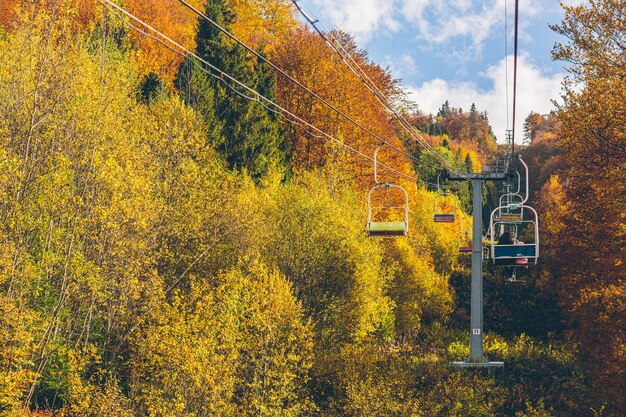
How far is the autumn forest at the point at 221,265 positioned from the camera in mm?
22078

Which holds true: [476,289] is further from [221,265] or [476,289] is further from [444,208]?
[444,208]

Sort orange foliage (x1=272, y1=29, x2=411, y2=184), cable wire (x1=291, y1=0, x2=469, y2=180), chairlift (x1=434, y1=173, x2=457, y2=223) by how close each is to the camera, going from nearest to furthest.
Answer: cable wire (x1=291, y1=0, x2=469, y2=180) → chairlift (x1=434, y1=173, x2=457, y2=223) → orange foliage (x1=272, y1=29, x2=411, y2=184)

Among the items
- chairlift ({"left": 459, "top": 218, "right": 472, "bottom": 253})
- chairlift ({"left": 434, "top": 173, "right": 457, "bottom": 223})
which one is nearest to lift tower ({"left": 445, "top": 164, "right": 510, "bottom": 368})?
chairlift ({"left": 459, "top": 218, "right": 472, "bottom": 253})

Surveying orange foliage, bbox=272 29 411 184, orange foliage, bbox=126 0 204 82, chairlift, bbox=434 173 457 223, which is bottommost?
chairlift, bbox=434 173 457 223

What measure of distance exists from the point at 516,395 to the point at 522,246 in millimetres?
11870

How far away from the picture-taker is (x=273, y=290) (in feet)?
86.7

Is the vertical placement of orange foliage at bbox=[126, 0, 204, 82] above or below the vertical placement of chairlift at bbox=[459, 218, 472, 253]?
above

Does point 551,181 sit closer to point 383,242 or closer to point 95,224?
point 383,242

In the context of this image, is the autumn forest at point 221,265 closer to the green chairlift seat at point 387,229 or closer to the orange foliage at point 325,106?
the green chairlift seat at point 387,229

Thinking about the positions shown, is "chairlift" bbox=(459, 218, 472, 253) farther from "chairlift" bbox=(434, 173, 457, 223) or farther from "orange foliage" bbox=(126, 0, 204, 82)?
"orange foliage" bbox=(126, 0, 204, 82)

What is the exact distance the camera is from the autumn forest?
869 inches

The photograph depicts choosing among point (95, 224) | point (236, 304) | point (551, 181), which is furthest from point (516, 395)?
point (551, 181)

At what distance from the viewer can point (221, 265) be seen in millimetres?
30109

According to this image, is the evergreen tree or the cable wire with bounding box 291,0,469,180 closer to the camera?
the cable wire with bounding box 291,0,469,180
